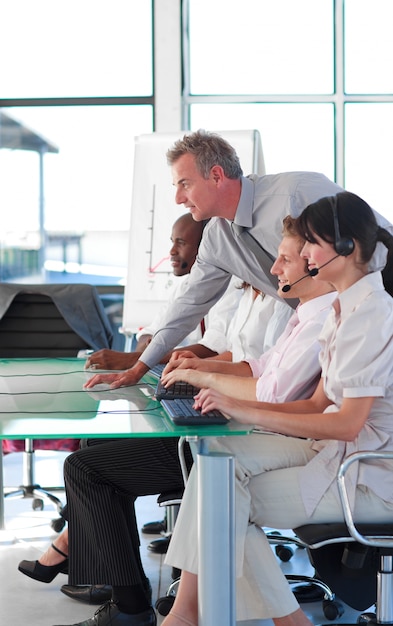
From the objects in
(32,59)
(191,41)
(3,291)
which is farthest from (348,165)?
(3,291)

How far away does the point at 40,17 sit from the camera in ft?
19.2

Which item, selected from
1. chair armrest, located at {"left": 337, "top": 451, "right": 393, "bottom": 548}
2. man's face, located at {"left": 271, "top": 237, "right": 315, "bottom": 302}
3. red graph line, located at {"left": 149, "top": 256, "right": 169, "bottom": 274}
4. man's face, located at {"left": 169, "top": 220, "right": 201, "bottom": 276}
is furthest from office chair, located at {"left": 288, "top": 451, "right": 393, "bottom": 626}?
red graph line, located at {"left": 149, "top": 256, "right": 169, "bottom": 274}

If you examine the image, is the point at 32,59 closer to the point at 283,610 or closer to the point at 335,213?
the point at 335,213

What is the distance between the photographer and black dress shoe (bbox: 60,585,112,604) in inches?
115

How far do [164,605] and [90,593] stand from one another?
1.15 ft

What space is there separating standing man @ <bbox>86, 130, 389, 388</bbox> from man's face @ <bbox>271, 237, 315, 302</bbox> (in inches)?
20.3

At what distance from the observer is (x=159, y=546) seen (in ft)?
11.4

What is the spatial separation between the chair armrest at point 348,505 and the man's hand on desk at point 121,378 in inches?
35.9

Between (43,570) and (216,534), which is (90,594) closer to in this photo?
(43,570)

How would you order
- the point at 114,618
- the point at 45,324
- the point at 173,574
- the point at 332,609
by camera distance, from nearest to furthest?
the point at 114,618 → the point at 332,609 → the point at 173,574 → the point at 45,324

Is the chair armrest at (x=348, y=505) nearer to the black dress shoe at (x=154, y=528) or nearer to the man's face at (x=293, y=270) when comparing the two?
the man's face at (x=293, y=270)

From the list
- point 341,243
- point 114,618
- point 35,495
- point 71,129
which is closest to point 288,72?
point 71,129

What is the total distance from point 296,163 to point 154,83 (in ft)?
3.51

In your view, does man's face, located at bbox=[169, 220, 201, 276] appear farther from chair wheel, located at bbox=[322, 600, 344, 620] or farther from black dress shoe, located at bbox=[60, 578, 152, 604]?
chair wheel, located at bbox=[322, 600, 344, 620]
